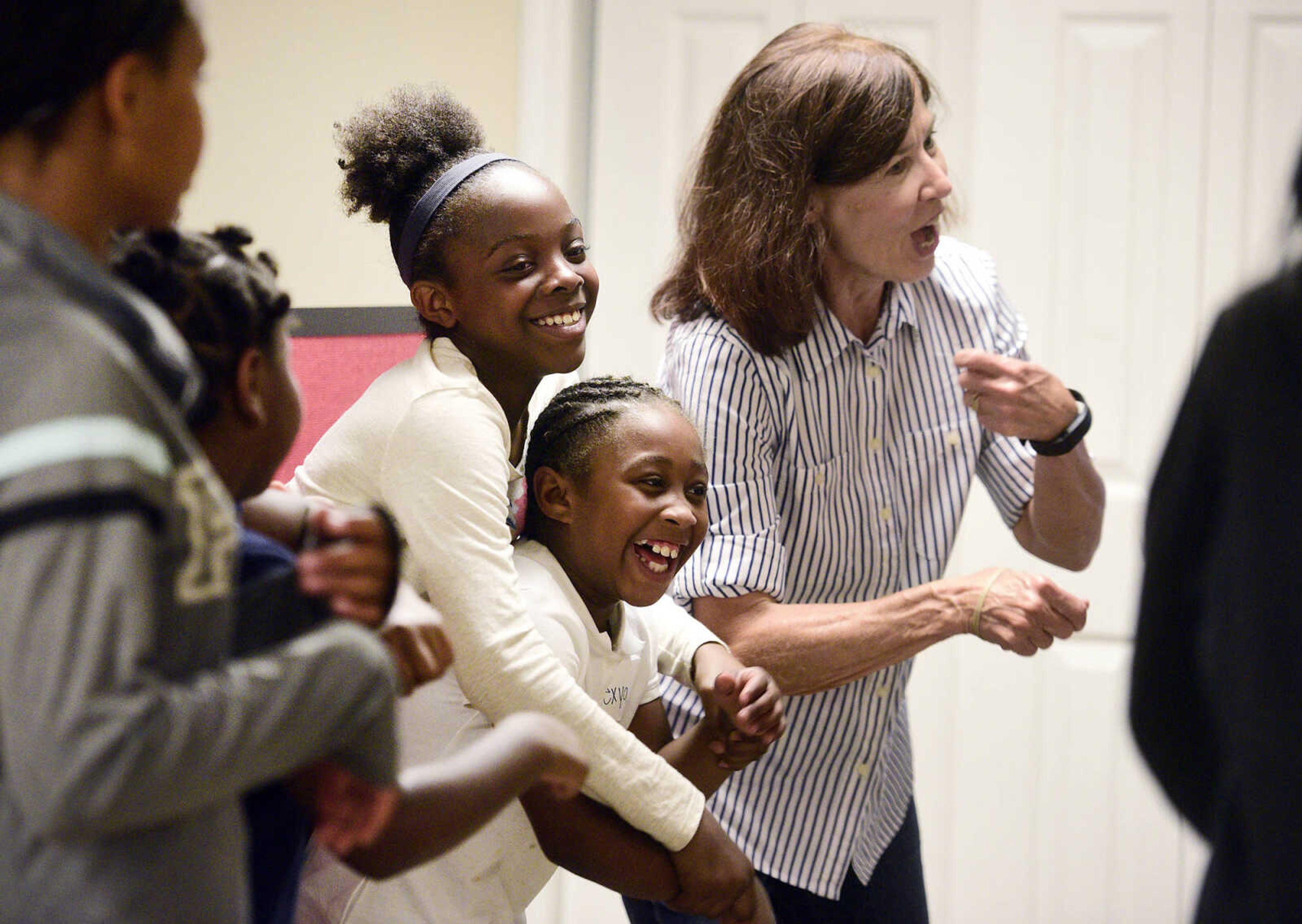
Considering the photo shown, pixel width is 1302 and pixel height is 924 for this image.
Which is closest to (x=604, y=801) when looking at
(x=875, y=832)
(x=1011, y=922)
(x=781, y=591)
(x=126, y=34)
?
(x=781, y=591)

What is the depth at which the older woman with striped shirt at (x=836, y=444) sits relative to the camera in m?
1.69

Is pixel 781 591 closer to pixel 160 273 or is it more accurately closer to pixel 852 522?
pixel 852 522

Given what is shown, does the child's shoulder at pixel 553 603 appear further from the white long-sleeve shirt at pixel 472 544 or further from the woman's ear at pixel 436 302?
the woman's ear at pixel 436 302

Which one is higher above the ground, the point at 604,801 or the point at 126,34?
the point at 126,34

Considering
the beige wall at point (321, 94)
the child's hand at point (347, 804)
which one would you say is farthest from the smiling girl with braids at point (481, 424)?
the beige wall at point (321, 94)

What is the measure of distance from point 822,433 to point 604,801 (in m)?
0.67

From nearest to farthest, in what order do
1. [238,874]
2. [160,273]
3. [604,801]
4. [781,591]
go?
[238,874]
[160,273]
[604,801]
[781,591]

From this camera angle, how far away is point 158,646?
713 millimetres

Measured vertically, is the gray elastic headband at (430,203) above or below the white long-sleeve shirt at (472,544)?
above

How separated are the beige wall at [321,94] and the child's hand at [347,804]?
199 centimetres

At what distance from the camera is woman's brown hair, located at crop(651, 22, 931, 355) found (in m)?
1.74

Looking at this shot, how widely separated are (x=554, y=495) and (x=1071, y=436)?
0.72 m

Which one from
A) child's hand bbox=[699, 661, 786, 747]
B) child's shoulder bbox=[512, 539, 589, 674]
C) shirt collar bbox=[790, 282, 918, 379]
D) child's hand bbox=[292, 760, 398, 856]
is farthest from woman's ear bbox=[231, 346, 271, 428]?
shirt collar bbox=[790, 282, 918, 379]

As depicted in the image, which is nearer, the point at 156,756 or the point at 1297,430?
the point at 156,756
